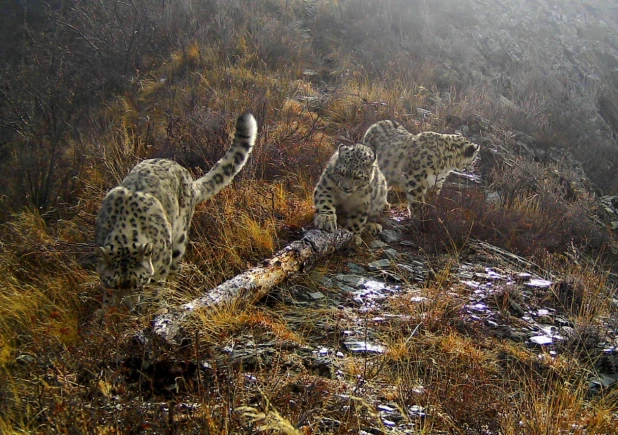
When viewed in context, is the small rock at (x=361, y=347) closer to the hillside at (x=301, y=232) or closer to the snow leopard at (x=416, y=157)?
the hillside at (x=301, y=232)

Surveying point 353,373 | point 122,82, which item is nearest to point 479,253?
point 353,373

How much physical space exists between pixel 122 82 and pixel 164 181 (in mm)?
7601

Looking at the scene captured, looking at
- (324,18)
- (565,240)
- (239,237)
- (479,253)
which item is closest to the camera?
(239,237)

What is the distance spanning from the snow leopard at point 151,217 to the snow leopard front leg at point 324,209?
1196 mm

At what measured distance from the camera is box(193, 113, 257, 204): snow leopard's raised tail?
7543 mm

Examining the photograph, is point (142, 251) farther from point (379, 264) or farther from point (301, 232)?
point (379, 264)

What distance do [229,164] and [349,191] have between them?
1.64 metres

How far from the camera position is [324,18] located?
61.7 feet

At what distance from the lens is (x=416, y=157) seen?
33.6ft

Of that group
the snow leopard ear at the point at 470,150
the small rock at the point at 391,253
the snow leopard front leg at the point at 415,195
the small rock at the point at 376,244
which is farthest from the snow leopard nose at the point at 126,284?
the snow leopard ear at the point at 470,150

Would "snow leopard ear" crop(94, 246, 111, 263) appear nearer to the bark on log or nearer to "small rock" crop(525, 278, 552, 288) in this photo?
the bark on log

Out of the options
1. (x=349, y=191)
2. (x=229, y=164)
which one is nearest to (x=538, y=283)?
(x=349, y=191)

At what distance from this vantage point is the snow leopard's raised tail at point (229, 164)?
754cm

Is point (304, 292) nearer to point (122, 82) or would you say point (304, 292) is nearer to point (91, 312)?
point (91, 312)
